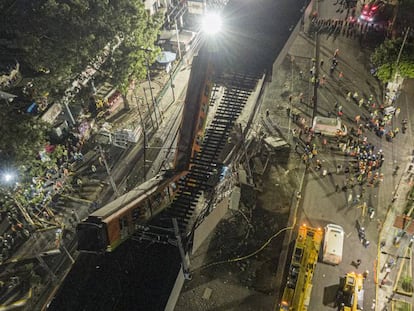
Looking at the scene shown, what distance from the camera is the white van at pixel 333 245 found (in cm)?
2384

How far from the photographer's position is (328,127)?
1293 inches

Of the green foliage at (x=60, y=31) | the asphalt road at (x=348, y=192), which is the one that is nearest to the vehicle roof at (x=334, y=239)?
the asphalt road at (x=348, y=192)

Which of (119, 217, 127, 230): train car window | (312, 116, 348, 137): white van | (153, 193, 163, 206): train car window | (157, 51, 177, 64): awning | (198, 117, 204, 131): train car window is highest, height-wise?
(157, 51, 177, 64): awning

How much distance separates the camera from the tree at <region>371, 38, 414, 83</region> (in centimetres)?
3416

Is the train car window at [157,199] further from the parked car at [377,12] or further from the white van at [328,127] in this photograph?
the parked car at [377,12]

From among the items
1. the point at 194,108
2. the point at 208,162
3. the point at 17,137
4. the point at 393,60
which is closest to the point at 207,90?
the point at 194,108

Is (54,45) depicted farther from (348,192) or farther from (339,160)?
(348,192)

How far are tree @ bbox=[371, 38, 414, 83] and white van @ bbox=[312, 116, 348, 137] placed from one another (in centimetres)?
790

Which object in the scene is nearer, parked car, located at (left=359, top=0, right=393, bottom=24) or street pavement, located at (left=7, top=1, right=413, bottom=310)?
street pavement, located at (left=7, top=1, right=413, bottom=310)

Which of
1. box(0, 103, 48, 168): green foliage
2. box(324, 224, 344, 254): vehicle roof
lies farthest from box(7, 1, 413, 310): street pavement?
box(0, 103, 48, 168): green foliage

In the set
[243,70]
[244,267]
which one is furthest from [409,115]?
[244,267]

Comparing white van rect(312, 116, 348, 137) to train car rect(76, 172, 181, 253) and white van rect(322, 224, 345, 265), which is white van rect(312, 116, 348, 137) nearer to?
white van rect(322, 224, 345, 265)

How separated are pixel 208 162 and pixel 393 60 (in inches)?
941

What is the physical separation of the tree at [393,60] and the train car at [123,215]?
2598 centimetres
